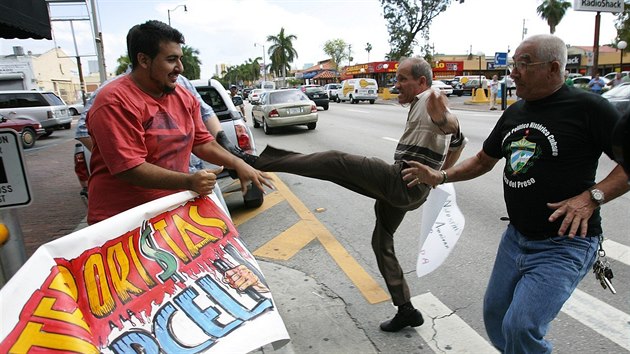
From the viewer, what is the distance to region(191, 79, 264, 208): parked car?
5992mm

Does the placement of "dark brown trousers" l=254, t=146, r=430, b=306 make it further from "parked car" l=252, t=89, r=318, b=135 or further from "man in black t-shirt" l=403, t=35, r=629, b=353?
"parked car" l=252, t=89, r=318, b=135

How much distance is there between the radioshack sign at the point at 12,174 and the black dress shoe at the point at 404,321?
2.34 meters

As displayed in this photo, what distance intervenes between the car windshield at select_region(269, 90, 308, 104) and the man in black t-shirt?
13802 mm

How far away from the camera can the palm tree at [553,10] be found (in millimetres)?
54844

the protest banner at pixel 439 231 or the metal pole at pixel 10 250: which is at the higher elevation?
the metal pole at pixel 10 250

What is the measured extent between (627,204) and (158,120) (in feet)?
20.0

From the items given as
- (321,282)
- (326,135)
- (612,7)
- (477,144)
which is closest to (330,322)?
(321,282)

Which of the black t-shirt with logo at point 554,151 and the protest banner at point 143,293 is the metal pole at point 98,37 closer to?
the protest banner at point 143,293

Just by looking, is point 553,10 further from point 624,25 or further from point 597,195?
point 597,195

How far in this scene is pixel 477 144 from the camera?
10.9 metres

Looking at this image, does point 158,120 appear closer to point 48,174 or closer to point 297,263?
point 297,263

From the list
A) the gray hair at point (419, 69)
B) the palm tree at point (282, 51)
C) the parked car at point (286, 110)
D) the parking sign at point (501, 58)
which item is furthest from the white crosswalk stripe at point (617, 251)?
the palm tree at point (282, 51)

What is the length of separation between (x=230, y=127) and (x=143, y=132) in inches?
157

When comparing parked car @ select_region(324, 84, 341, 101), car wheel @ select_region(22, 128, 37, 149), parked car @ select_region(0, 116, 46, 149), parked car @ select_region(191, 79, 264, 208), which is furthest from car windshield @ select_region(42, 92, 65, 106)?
parked car @ select_region(324, 84, 341, 101)
